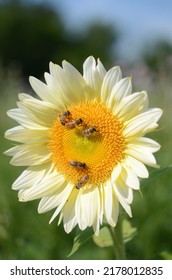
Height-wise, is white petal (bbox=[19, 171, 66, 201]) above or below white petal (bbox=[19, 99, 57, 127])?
below

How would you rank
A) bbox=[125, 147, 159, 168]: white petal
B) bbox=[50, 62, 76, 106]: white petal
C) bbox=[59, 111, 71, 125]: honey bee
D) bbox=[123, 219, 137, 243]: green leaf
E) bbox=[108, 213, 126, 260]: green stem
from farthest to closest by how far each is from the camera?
bbox=[123, 219, 137, 243]: green leaf → bbox=[108, 213, 126, 260]: green stem → bbox=[59, 111, 71, 125]: honey bee → bbox=[50, 62, 76, 106]: white petal → bbox=[125, 147, 159, 168]: white petal

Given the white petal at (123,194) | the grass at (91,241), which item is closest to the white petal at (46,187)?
the white petal at (123,194)

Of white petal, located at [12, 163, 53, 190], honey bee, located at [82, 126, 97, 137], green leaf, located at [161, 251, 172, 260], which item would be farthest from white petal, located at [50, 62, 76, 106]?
green leaf, located at [161, 251, 172, 260]

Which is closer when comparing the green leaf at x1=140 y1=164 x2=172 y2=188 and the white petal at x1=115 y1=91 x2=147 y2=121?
the white petal at x1=115 y1=91 x2=147 y2=121

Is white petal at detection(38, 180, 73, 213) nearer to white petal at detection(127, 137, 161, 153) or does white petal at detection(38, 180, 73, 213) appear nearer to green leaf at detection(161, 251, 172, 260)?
white petal at detection(127, 137, 161, 153)

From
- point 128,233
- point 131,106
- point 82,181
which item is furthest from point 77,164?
point 128,233

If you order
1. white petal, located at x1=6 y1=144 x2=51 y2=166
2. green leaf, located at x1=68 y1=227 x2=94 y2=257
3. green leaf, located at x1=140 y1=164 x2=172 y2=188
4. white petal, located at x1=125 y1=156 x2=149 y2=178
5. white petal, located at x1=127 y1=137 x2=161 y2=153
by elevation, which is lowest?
green leaf, located at x1=68 y1=227 x2=94 y2=257

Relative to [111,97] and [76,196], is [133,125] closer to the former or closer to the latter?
[111,97]
